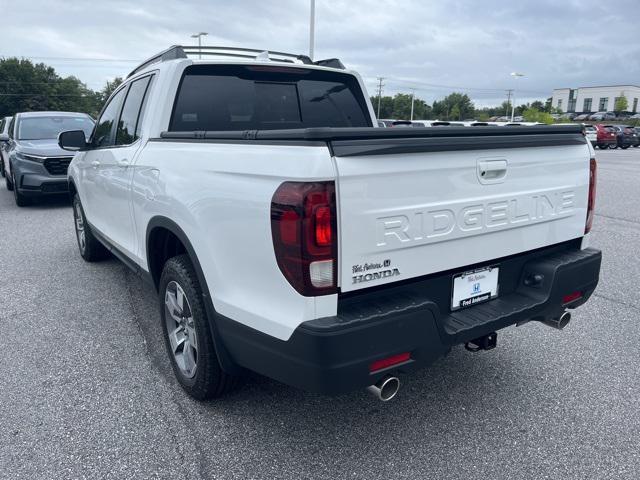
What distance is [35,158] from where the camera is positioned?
967 centimetres

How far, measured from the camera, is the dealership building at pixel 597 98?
400 ft

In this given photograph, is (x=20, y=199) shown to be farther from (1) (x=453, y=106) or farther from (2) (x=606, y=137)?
(1) (x=453, y=106)

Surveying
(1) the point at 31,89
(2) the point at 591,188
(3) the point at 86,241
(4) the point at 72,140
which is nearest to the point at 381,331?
(2) the point at 591,188

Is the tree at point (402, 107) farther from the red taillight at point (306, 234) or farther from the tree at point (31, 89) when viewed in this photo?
the red taillight at point (306, 234)

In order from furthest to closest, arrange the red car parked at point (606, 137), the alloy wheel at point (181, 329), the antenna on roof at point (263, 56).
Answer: the red car parked at point (606, 137), the antenna on roof at point (263, 56), the alloy wheel at point (181, 329)

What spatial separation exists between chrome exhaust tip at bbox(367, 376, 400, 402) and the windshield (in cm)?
993

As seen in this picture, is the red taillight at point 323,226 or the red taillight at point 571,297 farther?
the red taillight at point 571,297

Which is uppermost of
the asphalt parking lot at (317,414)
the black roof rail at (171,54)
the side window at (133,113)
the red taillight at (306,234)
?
the black roof rail at (171,54)

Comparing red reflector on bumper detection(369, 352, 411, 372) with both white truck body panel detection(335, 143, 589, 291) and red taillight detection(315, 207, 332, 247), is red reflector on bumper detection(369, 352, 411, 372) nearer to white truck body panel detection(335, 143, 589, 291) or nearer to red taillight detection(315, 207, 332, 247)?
white truck body panel detection(335, 143, 589, 291)

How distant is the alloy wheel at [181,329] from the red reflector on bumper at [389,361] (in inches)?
43.4

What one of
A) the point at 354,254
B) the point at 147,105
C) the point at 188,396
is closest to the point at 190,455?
the point at 188,396

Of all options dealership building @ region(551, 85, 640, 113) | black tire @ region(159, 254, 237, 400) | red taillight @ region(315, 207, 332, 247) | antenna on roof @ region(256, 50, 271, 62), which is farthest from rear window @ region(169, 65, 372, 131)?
dealership building @ region(551, 85, 640, 113)

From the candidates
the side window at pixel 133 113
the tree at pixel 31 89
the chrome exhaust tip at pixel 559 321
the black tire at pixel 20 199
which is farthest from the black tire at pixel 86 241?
Result: the tree at pixel 31 89

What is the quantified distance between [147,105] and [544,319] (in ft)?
9.84
